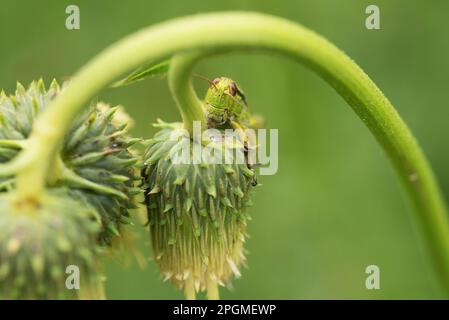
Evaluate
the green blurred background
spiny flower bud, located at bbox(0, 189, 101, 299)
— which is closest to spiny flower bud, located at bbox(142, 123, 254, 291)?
spiny flower bud, located at bbox(0, 189, 101, 299)

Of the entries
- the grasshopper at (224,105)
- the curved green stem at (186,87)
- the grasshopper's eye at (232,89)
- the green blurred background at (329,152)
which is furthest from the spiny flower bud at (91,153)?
the green blurred background at (329,152)

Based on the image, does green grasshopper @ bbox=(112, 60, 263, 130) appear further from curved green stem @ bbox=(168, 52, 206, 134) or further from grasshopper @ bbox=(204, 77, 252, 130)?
curved green stem @ bbox=(168, 52, 206, 134)

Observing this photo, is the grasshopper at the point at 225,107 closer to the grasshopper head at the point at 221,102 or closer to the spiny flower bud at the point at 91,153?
the grasshopper head at the point at 221,102

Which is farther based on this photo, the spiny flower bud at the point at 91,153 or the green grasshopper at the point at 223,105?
the green grasshopper at the point at 223,105

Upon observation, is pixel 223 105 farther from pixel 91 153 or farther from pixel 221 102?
pixel 91 153

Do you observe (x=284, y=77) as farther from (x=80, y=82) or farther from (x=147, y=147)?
(x=80, y=82)
